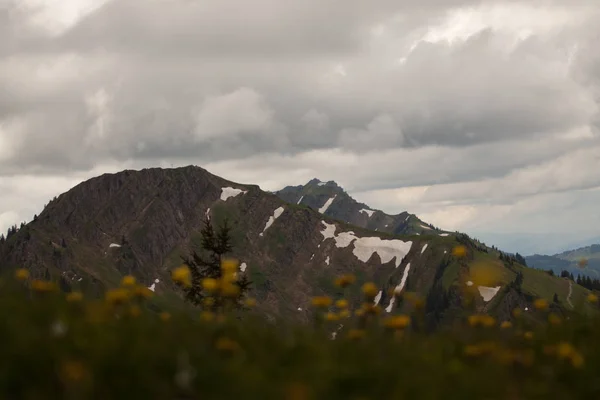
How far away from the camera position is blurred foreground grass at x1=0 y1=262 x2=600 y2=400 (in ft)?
15.9

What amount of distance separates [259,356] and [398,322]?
2.27 metres

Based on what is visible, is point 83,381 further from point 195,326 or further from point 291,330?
point 291,330

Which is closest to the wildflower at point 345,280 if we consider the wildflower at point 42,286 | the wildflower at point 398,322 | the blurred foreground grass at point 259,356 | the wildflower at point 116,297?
the blurred foreground grass at point 259,356

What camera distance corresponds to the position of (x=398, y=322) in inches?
316

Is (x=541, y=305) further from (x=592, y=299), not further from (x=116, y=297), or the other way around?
(x=116, y=297)

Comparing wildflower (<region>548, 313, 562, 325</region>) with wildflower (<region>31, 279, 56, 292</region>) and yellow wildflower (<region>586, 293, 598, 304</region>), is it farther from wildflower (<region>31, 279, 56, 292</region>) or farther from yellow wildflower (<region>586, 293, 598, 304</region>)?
wildflower (<region>31, 279, 56, 292</region>)

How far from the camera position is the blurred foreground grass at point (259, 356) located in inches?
191

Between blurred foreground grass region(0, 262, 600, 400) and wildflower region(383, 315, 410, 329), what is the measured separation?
0.9 inches

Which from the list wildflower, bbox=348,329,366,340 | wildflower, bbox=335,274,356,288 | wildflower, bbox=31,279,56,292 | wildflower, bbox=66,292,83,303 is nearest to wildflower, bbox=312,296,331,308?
wildflower, bbox=335,274,356,288

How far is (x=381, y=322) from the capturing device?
901 centimetres

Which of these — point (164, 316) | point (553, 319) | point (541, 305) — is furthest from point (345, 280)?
point (553, 319)

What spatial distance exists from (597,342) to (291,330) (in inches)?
151

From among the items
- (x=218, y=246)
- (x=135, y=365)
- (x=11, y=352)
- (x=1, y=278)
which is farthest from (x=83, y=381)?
(x=218, y=246)

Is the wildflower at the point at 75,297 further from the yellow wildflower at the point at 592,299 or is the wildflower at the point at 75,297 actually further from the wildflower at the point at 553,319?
the yellow wildflower at the point at 592,299
